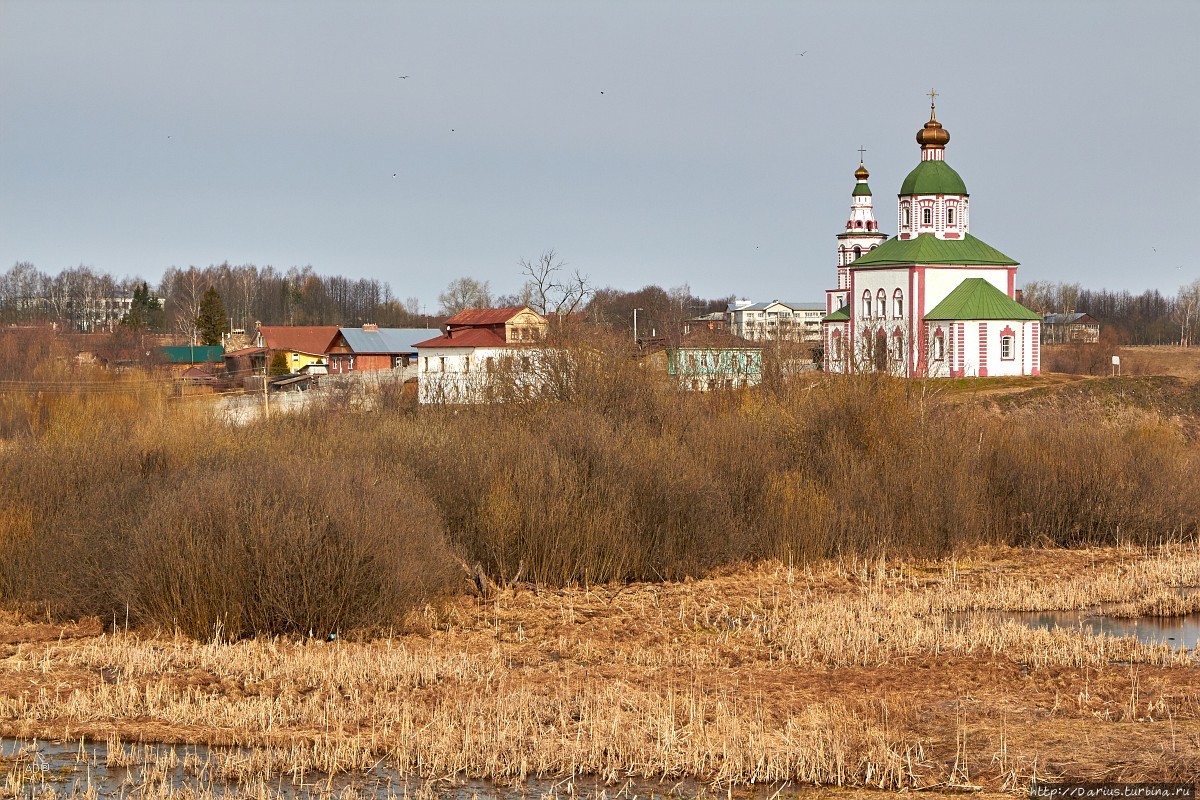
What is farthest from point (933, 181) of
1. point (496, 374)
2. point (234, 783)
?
point (234, 783)

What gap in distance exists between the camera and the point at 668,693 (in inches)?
491

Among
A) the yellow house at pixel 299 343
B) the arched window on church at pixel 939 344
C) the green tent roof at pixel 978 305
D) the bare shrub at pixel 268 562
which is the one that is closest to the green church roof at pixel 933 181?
the green tent roof at pixel 978 305

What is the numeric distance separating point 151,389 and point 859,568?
2286 centimetres

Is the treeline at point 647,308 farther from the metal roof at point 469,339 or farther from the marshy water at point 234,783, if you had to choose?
the marshy water at point 234,783

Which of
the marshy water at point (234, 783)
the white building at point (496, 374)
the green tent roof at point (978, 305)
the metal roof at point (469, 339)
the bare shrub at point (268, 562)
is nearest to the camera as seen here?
the marshy water at point (234, 783)

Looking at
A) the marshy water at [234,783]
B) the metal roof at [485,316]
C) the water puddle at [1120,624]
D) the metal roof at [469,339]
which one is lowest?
the water puddle at [1120,624]

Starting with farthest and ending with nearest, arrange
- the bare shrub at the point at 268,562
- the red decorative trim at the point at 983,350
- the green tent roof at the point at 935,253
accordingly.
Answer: the green tent roof at the point at 935,253 → the red decorative trim at the point at 983,350 → the bare shrub at the point at 268,562

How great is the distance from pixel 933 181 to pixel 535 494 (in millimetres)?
48186

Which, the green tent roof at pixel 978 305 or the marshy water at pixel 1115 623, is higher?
the green tent roof at pixel 978 305

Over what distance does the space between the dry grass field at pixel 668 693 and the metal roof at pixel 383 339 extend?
199 feet

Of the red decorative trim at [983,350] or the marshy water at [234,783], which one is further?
the red decorative trim at [983,350]

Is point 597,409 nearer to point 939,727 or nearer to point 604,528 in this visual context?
point 604,528

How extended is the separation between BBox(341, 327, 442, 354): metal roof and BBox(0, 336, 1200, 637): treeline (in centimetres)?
4737

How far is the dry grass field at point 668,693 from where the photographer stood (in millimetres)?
10469
